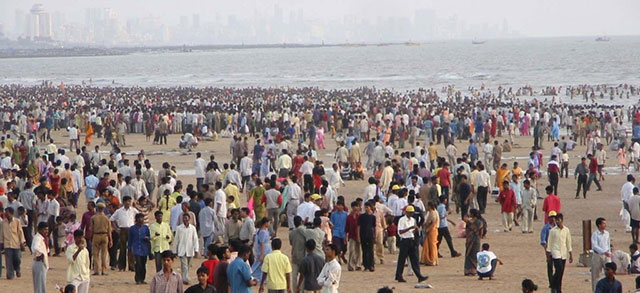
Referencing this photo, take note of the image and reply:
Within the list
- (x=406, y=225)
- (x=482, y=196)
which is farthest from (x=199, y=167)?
(x=406, y=225)

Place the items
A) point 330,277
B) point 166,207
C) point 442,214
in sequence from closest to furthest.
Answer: point 330,277
point 166,207
point 442,214

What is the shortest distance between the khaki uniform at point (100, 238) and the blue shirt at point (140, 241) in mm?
597

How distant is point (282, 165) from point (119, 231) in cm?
727

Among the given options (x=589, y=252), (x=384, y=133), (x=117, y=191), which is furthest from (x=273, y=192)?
(x=384, y=133)

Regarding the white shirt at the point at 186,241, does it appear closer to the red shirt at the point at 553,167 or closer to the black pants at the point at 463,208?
the black pants at the point at 463,208

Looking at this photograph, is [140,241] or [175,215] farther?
[175,215]

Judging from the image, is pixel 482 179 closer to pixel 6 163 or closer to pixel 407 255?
pixel 407 255

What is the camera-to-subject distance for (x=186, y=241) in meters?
12.3

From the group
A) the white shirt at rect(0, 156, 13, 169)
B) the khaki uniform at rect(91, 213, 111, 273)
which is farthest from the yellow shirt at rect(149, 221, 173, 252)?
the white shirt at rect(0, 156, 13, 169)

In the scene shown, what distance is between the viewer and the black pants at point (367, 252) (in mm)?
13469

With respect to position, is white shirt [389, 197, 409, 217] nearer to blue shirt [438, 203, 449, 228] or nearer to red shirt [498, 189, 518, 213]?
blue shirt [438, 203, 449, 228]

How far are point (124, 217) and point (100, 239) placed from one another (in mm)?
518

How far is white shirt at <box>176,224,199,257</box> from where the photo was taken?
12312mm

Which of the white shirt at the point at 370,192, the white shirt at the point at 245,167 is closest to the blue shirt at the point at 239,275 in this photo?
the white shirt at the point at 370,192
